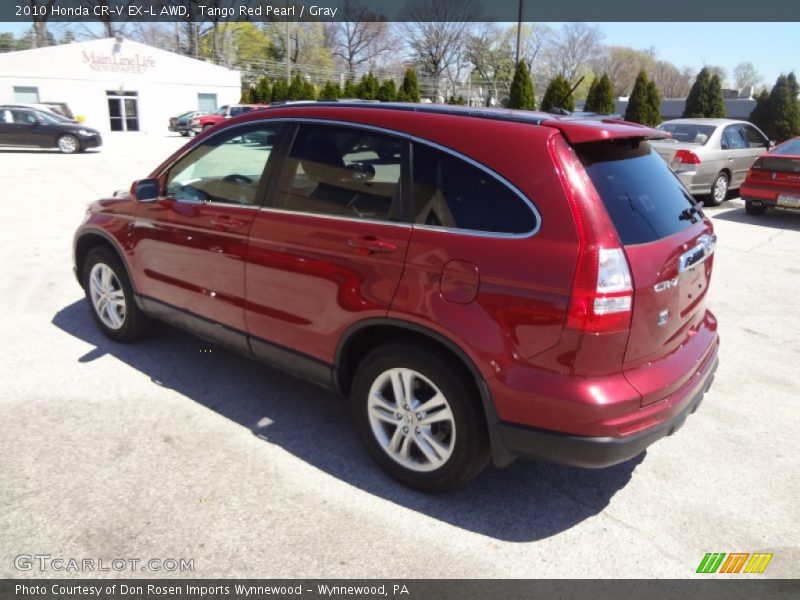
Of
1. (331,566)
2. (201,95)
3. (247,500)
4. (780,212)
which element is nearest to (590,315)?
(331,566)

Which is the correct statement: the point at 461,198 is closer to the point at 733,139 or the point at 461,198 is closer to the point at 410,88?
the point at 733,139

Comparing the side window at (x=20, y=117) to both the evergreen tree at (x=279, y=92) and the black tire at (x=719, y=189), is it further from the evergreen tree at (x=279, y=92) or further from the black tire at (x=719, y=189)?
the black tire at (x=719, y=189)

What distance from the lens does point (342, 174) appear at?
10.6 feet

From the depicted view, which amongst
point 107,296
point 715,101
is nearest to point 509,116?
point 107,296

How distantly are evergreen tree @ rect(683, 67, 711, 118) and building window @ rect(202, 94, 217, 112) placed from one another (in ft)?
99.7

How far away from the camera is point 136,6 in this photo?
52.0 metres

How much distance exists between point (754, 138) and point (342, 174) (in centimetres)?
1297

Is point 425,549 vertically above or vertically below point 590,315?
below

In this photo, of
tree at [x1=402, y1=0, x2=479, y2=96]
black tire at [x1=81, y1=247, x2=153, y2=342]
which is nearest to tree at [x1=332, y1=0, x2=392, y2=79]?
tree at [x1=402, y1=0, x2=479, y2=96]

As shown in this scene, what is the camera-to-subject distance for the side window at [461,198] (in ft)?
8.58

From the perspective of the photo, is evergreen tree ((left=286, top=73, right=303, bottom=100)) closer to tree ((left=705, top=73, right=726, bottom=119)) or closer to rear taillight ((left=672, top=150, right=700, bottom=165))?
tree ((left=705, top=73, right=726, bottom=119))

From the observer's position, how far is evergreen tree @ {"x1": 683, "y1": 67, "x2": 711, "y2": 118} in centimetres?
2422

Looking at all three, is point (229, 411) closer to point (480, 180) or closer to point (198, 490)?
point (198, 490)

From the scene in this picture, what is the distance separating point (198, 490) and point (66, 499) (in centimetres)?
60
